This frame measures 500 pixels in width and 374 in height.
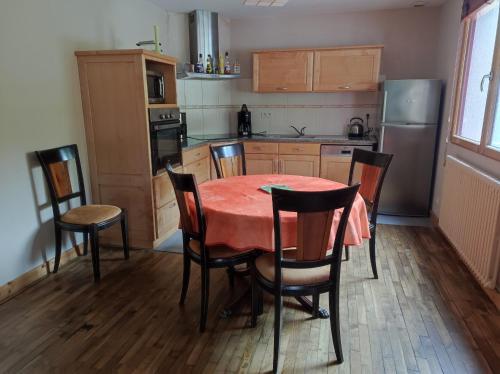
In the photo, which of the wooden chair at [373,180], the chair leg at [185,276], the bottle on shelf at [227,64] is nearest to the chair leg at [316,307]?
the wooden chair at [373,180]

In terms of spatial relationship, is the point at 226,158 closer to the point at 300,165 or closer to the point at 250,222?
the point at 250,222

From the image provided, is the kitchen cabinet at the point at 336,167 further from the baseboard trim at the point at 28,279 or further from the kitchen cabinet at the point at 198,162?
the baseboard trim at the point at 28,279

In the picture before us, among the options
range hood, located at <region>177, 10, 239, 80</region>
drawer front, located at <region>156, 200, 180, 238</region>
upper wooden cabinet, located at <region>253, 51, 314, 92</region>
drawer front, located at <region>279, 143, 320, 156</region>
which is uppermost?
range hood, located at <region>177, 10, 239, 80</region>

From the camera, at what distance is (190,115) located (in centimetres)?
456

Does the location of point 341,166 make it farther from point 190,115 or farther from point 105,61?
point 105,61

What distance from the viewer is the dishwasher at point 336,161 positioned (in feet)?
14.3

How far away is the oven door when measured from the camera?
10.1ft

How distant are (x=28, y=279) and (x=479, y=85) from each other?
398 cm

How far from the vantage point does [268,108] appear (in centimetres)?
504

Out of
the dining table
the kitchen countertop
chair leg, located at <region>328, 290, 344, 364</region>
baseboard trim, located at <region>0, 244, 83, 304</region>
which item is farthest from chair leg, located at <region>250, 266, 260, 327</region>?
the kitchen countertop

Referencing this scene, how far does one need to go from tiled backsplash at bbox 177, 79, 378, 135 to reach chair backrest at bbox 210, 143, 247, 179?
1.58 metres

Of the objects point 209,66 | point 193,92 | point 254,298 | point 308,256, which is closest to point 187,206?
point 254,298

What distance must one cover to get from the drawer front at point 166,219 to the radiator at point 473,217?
2.58 metres

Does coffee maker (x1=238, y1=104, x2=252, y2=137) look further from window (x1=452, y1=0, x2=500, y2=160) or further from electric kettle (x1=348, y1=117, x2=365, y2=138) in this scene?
window (x1=452, y1=0, x2=500, y2=160)
